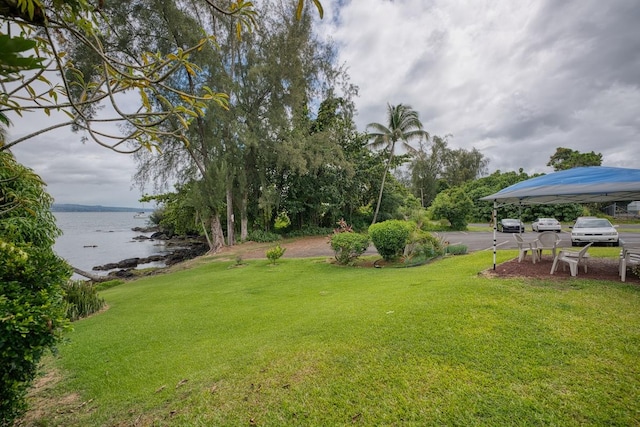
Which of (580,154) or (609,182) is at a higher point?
(580,154)

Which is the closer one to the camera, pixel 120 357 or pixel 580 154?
pixel 120 357

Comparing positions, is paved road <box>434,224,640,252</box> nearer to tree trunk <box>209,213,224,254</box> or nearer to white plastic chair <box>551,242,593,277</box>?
white plastic chair <box>551,242,593,277</box>

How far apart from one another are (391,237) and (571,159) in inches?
1603

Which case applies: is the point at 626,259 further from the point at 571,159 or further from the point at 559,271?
the point at 571,159

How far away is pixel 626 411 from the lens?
232cm

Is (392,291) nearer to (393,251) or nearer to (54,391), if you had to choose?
(393,251)

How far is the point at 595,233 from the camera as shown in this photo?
12.2 meters

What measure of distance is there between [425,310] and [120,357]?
179 inches

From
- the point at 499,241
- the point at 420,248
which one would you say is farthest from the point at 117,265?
the point at 499,241

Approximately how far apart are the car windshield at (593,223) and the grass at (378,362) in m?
9.23

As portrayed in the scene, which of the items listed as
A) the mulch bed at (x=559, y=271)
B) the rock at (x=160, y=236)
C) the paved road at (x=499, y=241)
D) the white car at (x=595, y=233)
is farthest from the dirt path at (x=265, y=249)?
the rock at (x=160, y=236)

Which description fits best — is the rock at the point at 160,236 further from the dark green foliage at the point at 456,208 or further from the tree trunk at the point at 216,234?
the dark green foliage at the point at 456,208

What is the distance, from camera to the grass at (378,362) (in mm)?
2441

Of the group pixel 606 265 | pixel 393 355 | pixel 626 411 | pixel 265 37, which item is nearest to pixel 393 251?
pixel 606 265
